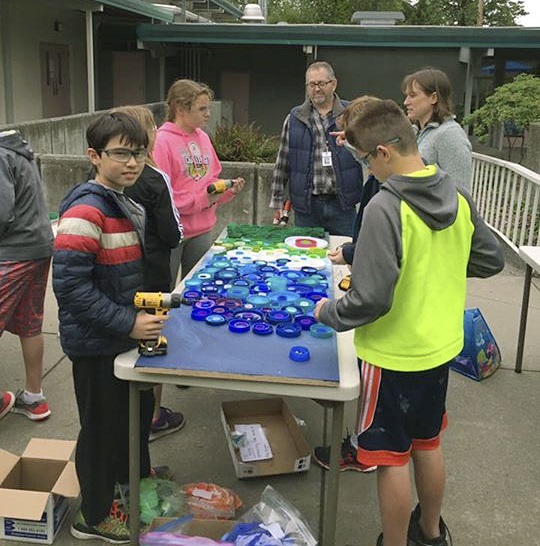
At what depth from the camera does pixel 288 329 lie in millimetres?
2584

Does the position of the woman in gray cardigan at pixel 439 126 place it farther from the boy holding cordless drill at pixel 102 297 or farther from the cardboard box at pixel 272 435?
the boy holding cordless drill at pixel 102 297

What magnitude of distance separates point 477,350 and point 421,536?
192cm

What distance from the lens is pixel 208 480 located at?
3.15 meters

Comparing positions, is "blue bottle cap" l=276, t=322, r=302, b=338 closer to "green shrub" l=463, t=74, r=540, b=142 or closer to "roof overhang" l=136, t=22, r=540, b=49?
"green shrub" l=463, t=74, r=540, b=142

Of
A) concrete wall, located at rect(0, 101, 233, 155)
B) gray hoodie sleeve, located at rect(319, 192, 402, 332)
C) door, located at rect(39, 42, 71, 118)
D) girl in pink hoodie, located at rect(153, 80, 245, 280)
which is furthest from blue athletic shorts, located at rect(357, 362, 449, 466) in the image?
door, located at rect(39, 42, 71, 118)

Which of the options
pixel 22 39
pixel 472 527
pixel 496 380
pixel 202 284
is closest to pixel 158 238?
pixel 202 284

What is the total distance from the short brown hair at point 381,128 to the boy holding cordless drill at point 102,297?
0.79m

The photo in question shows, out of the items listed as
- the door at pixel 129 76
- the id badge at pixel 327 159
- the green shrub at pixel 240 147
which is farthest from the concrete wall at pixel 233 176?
the door at pixel 129 76

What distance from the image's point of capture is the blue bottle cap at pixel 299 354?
237 cm

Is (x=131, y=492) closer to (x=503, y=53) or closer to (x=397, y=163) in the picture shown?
(x=397, y=163)

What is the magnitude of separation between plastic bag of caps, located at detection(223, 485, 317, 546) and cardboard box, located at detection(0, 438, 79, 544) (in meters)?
0.72

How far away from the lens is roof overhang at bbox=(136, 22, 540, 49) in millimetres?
14844

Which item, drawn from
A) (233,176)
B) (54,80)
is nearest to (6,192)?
(233,176)

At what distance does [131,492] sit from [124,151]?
50.3 inches
